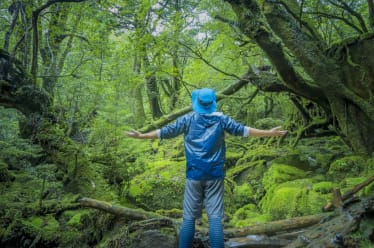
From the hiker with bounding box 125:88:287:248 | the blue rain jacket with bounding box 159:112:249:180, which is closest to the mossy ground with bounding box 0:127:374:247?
the hiker with bounding box 125:88:287:248

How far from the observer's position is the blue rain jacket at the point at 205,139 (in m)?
3.59

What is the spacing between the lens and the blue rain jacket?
11.8 feet

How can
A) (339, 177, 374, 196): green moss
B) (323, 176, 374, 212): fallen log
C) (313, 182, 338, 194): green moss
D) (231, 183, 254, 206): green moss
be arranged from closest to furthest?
1. (323, 176, 374, 212): fallen log
2. (339, 177, 374, 196): green moss
3. (313, 182, 338, 194): green moss
4. (231, 183, 254, 206): green moss

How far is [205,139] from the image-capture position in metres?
3.62

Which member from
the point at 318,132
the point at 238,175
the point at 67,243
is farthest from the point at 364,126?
the point at 67,243

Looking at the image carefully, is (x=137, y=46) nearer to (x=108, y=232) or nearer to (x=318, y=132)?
(x=108, y=232)

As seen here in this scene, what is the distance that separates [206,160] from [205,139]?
9.3 inches

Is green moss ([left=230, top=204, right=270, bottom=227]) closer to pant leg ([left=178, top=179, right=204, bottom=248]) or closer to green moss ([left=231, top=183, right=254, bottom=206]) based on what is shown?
green moss ([left=231, top=183, right=254, bottom=206])

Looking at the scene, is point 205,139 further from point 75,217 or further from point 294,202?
point 75,217

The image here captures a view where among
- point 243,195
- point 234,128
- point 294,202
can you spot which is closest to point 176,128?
point 234,128

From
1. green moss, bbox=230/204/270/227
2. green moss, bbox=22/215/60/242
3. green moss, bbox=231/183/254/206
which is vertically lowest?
green moss, bbox=22/215/60/242

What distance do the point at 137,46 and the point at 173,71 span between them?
4.49 feet

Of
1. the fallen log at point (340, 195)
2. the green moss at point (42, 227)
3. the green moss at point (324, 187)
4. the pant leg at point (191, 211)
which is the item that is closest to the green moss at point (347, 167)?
the green moss at point (324, 187)

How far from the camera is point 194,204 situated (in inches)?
144
